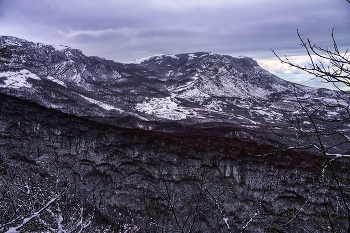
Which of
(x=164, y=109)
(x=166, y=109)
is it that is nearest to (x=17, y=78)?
(x=164, y=109)

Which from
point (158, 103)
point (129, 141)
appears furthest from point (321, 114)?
point (129, 141)

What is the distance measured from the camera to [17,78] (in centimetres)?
14788

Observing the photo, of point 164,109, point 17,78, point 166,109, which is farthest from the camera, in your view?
point 166,109

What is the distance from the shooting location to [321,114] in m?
170

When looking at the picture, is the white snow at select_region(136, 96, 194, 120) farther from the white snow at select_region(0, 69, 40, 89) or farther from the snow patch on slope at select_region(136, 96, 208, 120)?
the white snow at select_region(0, 69, 40, 89)

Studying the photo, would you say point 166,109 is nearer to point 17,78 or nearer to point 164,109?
point 164,109

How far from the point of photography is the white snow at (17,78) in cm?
13462

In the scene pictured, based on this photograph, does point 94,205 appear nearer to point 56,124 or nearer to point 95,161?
point 95,161

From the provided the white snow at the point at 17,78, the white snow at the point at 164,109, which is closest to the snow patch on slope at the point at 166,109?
the white snow at the point at 164,109

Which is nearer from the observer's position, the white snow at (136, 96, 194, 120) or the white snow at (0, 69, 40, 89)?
the white snow at (0, 69, 40, 89)

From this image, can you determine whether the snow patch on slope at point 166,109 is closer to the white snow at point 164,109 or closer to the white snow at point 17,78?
the white snow at point 164,109

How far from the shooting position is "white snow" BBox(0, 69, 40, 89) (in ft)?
442

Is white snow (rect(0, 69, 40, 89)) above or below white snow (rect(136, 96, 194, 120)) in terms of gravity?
above

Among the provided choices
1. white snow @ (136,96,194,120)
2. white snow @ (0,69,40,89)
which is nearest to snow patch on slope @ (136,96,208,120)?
white snow @ (136,96,194,120)
